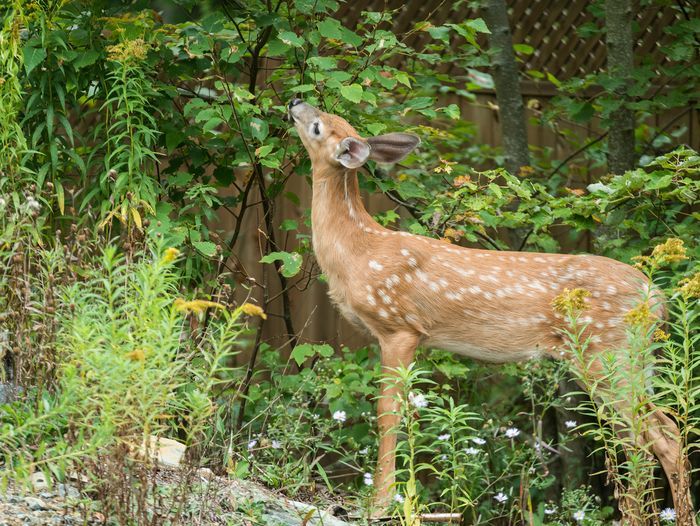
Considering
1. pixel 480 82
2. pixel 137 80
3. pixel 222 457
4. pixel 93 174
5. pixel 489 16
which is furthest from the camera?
pixel 480 82

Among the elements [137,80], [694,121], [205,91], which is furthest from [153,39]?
[694,121]

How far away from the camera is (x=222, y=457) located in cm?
473

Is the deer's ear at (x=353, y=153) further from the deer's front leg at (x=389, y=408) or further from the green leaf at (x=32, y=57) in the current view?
the green leaf at (x=32, y=57)

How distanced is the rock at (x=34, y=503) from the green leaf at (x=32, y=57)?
2.17 meters

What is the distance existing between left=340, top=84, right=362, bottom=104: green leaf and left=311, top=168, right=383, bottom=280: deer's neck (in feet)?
1.17

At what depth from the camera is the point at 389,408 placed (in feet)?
15.9

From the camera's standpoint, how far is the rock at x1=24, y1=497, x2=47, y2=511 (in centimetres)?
352

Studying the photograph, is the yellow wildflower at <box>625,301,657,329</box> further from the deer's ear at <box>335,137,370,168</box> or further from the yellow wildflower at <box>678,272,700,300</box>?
the deer's ear at <box>335,137,370,168</box>

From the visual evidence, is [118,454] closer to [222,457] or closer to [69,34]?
[222,457]

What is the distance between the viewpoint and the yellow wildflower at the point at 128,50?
194 inches

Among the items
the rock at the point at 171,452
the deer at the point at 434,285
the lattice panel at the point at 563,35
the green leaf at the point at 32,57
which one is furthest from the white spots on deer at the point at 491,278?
the lattice panel at the point at 563,35

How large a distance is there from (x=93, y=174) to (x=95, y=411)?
2.95 meters

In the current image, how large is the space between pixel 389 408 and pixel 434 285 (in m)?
0.63

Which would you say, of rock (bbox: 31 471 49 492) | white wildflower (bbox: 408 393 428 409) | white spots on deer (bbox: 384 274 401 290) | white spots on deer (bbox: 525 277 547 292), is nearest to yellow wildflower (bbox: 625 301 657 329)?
white wildflower (bbox: 408 393 428 409)
